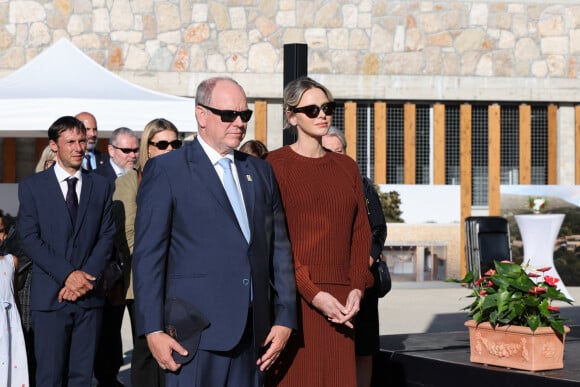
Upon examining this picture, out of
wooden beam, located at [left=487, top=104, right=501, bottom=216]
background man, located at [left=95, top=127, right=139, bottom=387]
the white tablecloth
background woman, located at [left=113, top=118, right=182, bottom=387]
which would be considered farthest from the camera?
wooden beam, located at [left=487, top=104, right=501, bottom=216]

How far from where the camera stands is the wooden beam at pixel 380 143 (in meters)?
17.2

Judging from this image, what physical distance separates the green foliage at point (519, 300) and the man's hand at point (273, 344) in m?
2.03

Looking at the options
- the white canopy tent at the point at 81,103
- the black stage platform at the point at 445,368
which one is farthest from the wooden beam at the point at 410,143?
the black stage platform at the point at 445,368

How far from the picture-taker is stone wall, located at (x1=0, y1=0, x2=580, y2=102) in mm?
16594

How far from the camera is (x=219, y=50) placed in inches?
661

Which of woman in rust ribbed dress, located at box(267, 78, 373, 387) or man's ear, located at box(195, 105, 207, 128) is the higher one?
man's ear, located at box(195, 105, 207, 128)

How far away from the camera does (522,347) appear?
597 centimetres

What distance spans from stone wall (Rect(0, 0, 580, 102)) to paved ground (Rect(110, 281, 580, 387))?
2.88 meters

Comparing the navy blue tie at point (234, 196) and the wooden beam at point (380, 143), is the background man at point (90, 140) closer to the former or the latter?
the navy blue tie at point (234, 196)

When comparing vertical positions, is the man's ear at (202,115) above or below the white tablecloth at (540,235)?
above

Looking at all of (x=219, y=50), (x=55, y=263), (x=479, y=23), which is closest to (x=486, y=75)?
(x=479, y=23)

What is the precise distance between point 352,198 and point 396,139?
12336 millimetres

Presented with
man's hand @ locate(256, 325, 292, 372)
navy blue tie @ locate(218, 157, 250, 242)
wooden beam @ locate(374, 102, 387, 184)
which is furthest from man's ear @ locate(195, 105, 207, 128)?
wooden beam @ locate(374, 102, 387, 184)

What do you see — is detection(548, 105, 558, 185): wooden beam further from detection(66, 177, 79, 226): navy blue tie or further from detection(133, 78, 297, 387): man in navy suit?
detection(133, 78, 297, 387): man in navy suit
